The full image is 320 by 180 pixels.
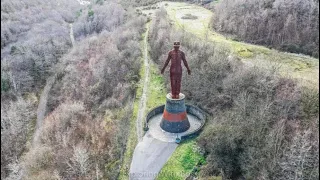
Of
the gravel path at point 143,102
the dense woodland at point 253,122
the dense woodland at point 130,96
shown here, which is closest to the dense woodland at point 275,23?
the dense woodland at point 130,96

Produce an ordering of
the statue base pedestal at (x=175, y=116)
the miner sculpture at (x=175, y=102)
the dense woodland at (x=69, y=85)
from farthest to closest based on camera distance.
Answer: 1. the statue base pedestal at (x=175, y=116)
2. the miner sculpture at (x=175, y=102)
3. the dense woodland at (x=69, y=85)

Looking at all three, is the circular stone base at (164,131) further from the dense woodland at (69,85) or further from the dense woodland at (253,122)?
the dense woodland at (69,85)

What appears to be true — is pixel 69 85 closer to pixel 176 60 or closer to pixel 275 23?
pixel 176 60

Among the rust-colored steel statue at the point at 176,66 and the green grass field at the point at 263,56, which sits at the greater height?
the rust-colored steel statue at the point at 176,66

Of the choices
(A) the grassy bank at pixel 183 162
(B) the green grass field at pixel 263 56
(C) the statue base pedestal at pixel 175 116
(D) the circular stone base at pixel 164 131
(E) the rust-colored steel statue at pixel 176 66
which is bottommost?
(A) the grassy bank at pixel 183 162

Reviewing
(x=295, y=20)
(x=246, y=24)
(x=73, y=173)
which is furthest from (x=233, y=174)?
(x=246, y=24)

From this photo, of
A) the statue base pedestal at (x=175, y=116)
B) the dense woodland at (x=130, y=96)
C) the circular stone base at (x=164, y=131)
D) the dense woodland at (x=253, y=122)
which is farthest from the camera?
the circular stone base at (x=164, y=131)
